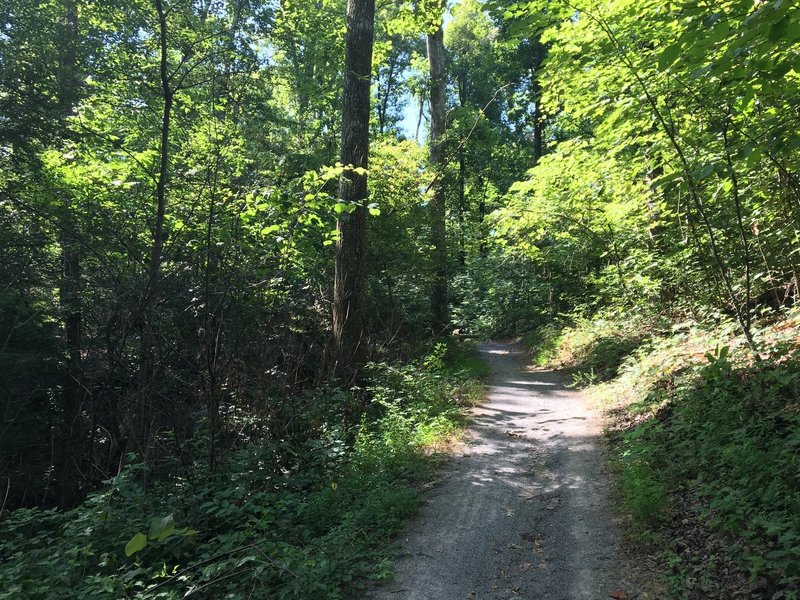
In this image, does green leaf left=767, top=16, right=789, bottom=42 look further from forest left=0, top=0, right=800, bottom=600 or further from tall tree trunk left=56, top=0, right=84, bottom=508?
tall tree trunk left=56, top=0, right=84, bottom=508

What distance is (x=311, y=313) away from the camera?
843 centimetres

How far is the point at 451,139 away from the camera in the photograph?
13930 mm

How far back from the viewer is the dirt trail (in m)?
3.58

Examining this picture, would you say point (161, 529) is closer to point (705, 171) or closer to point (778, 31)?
point (705, 171)

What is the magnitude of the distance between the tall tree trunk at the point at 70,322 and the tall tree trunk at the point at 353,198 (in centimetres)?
356

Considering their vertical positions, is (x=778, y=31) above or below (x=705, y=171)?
above

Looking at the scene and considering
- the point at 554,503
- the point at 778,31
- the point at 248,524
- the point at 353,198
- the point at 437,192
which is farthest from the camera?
the point at 437,192

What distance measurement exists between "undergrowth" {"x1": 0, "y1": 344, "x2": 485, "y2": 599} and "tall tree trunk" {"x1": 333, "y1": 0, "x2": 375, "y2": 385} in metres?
1.25

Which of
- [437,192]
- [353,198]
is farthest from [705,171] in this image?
[437,192]

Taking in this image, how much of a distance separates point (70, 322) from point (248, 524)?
573 centimetres

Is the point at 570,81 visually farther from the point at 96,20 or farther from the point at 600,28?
the point at 96,20

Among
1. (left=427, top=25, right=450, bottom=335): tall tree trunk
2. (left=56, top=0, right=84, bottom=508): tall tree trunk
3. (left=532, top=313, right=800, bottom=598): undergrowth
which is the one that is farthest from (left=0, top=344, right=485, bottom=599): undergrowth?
(left=427, top=25, right=450, bottom=335): tall tree trunk

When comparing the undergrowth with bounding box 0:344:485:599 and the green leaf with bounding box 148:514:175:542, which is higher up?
the green leaf with bounding box 148:514:175:542

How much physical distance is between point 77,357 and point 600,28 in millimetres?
8214
